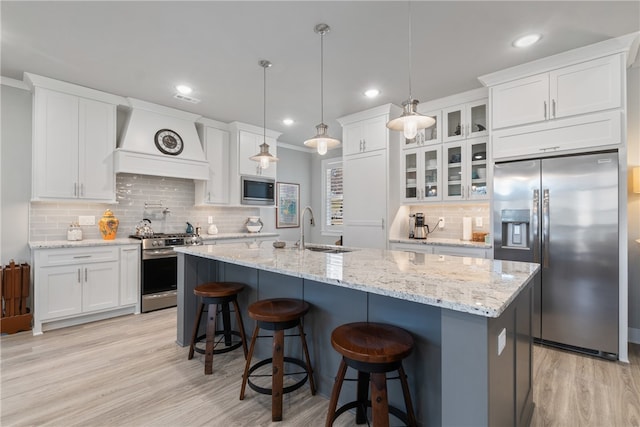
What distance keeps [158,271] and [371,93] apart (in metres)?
3.48

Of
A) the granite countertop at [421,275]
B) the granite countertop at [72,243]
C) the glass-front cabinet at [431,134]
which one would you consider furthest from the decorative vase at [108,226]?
the glass-front cabinet at [431,134]

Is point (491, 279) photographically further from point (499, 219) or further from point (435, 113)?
point (435, 113)

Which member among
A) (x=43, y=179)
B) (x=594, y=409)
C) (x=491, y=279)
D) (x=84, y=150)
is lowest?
(x=594, y=409)

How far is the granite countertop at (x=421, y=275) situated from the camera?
3.84ft

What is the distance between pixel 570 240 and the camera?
2.78 meters

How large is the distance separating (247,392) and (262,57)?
281cm

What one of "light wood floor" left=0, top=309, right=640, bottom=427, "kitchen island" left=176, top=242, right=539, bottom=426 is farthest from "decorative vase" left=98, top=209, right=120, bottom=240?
"kitchen island" left=176, top=242, right=539, bottom=426

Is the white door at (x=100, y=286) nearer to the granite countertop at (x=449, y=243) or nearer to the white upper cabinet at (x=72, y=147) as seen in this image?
the white upper cabinet at (x=72, y=147)

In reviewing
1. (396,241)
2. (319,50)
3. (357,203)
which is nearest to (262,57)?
(319,50)

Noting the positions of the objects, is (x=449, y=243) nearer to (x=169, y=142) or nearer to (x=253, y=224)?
(x=253, y=224)

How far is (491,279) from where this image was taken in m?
1.51

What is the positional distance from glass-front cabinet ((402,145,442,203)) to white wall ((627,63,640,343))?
1780mm

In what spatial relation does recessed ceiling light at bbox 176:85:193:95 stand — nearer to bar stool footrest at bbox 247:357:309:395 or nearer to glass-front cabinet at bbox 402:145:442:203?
glass-front cabinet at bbox 402:145:442:203

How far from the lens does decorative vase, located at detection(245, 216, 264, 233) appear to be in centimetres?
546
